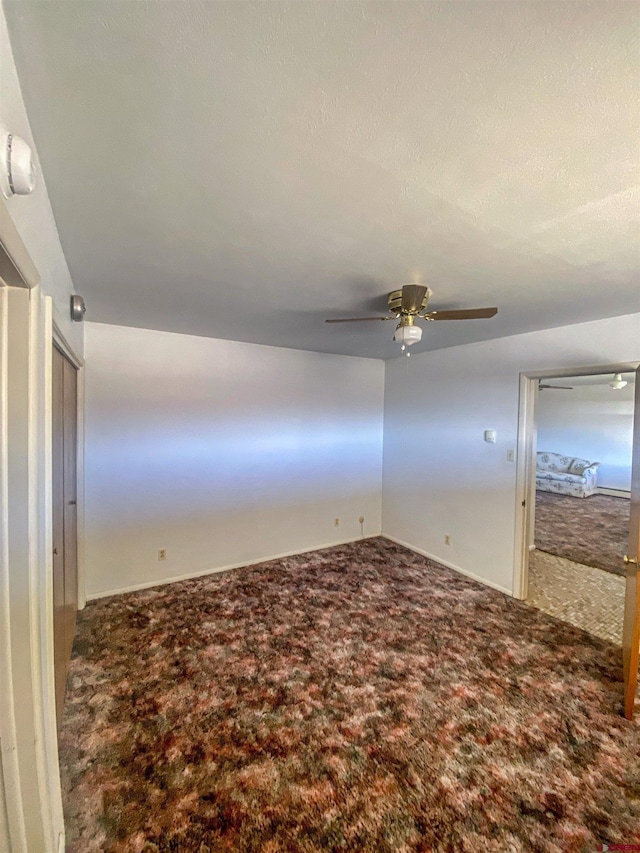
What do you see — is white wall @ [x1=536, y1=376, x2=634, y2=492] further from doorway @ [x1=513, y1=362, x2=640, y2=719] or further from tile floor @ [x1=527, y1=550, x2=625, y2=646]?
tile floor @ [x1=527, y1=550, x2=625, y2=646]

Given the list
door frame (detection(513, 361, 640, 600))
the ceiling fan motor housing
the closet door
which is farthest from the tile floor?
the closet door

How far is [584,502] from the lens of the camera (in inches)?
269

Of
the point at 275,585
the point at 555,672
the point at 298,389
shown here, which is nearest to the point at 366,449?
A: the point at 298,389

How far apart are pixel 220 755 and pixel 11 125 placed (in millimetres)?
2467

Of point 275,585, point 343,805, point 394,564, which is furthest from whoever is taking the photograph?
point 394,564

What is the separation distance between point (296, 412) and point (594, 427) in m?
7.66

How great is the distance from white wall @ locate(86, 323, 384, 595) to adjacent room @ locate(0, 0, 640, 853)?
0.03 m

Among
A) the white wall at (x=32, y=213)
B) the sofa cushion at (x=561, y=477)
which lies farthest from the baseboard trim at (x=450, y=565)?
the sofa cushion at (x=561, y=477)

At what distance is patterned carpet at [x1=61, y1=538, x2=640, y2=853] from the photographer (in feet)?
4.55

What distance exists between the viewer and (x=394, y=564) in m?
3.89

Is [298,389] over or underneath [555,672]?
over

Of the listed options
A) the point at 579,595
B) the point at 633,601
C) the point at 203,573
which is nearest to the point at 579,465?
the point at 579,595

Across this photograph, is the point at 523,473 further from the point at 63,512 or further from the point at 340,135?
the point at 63,512

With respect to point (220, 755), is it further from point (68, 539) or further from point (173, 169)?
point (173, 169)
